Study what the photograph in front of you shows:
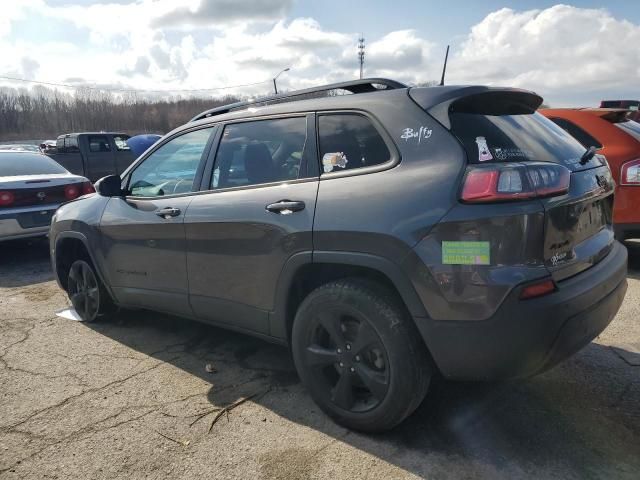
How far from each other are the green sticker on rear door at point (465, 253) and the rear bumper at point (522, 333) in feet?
0.64

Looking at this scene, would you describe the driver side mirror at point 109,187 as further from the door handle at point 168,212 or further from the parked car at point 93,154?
the parked car at point 93,154

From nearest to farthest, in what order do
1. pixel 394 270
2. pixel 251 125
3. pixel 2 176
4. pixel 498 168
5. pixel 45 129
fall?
pixel 498 168 → pixel 394 270 → pixel 251 125 → pixel 2 176 → pixel 45 129

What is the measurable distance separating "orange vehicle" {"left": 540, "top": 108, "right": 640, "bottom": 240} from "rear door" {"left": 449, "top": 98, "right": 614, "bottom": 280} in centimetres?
248

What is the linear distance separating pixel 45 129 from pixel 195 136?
3347 inches

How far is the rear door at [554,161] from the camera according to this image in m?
2.28

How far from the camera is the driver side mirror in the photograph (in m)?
4.02

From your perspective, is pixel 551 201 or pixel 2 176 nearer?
pixel 551 201

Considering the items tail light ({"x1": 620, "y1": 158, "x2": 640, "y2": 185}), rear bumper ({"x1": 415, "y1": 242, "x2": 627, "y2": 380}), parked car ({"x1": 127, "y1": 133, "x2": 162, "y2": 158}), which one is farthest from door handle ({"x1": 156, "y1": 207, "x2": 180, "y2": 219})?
parked car ({"x1": 127, "y1": 133, "x2": 162, "y2": 158})

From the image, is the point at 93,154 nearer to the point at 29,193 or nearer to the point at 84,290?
the point at 29,193

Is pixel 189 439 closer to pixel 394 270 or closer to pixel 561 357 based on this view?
pixel 394 270

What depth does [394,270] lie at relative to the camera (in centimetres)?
238

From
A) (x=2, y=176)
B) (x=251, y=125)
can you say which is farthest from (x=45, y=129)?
(x=251, y=125)

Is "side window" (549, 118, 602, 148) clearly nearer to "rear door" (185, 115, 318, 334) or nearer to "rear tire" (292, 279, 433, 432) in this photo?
"rear door" (185, 115, 318, 334)

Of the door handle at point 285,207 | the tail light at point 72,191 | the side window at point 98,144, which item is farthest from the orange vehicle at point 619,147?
the side window at point 98,144
